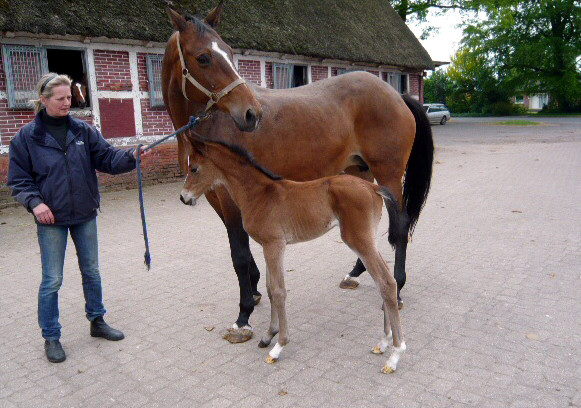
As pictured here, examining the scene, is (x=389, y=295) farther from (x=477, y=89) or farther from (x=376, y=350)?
(x=477, y=89)

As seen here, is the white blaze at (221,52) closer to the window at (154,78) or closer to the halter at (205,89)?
the halter at (205,89)

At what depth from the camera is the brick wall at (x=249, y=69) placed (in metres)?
13.4

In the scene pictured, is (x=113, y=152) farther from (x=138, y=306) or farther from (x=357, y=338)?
(x=357, y=338)

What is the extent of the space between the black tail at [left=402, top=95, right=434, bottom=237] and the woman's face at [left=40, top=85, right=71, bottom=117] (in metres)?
3.22

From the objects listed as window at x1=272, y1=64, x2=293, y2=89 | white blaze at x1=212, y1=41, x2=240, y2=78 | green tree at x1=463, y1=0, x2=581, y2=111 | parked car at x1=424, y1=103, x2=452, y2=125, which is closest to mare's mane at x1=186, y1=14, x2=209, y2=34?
white blaze at x1=212, y1=41, x2=240, y2=78

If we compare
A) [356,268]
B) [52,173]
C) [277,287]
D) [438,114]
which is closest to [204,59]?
[52,173]

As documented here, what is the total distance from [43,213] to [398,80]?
21055 mm

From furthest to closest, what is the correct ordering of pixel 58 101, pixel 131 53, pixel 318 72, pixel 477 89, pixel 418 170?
pixel 477 89 < pixel 318 72 < pixel 131 53 < pixel 418 170 < pixel 58 101

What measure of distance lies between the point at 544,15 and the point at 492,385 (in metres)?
45.3

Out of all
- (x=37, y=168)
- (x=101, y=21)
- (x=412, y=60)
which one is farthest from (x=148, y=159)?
(x=412, y=60)

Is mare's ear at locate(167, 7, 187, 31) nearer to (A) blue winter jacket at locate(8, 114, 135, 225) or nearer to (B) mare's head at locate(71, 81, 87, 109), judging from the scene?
(A) blue winter jacket at locate(8, 114, 135, 225)

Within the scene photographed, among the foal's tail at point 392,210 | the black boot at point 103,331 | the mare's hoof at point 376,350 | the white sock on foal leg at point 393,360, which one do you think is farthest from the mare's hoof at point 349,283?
the black boot at point 103,331

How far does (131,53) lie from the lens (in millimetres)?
11086

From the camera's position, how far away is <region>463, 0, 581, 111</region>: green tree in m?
39.4
